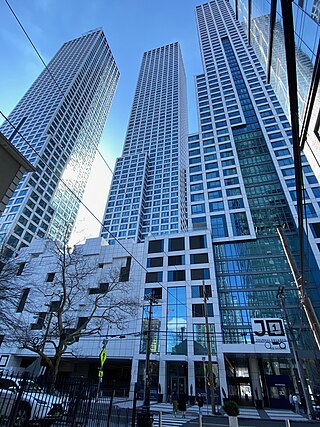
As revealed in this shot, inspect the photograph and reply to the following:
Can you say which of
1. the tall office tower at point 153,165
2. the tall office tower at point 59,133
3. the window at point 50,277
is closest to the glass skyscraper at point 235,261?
the window at point 50,277

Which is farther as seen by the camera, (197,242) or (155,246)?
(155,246)

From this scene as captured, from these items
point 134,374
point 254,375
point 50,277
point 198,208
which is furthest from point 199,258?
point 50,277

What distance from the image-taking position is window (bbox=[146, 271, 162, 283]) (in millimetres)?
40500

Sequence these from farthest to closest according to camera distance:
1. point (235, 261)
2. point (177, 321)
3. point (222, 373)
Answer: point (235, 261), point (177, 321), point (222, 373)

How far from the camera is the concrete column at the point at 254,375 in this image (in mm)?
31409

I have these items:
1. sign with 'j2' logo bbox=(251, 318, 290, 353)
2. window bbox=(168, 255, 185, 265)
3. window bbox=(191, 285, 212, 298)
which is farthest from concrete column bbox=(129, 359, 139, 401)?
sign with 'j2' logo bbox=(251, 318, 290, 353)

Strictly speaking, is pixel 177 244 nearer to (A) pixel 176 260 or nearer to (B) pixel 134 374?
(A) pixel 176 260

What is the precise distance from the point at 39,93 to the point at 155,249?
11467 centimetres

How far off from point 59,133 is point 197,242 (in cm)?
8862

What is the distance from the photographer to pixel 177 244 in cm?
4341

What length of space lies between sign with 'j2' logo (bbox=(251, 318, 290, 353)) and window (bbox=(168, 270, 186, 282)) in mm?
13288

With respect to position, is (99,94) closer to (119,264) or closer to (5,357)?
(119,264)

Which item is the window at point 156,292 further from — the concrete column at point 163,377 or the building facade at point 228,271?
the concrete column at point 163,377

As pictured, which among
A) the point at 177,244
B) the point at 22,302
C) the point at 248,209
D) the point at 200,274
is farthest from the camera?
the point at 248,209
